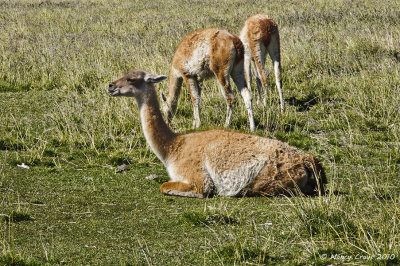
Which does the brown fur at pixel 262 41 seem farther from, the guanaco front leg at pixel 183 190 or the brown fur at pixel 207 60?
the guanaco front leg at pixel 183 190

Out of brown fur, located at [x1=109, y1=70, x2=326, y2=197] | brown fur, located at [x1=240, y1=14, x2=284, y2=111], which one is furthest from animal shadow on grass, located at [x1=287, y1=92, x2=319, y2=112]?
brown fur, located at [x1=109, y1=70, x2=326, y2=197]

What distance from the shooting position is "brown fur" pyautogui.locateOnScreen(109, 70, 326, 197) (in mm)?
5469

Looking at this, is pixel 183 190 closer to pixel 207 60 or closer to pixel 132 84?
pixel 132 84

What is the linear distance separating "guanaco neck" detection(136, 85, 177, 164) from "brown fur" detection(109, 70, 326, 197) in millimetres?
11

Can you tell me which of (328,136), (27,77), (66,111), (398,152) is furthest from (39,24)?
(398,152)

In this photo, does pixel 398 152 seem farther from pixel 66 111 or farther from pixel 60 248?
pixel 66 111

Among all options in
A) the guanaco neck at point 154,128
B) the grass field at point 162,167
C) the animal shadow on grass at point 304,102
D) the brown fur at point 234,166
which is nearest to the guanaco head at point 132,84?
the guanaco neck at point 154,128

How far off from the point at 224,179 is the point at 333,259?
1905mm

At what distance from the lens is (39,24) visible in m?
19.8

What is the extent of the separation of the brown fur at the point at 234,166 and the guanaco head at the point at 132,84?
0.64m

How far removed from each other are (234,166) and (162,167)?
5.25ft

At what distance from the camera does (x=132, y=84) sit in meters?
6.07

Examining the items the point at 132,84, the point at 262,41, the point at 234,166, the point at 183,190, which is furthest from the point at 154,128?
the point at 262,41

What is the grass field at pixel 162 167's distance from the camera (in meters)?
4.18
